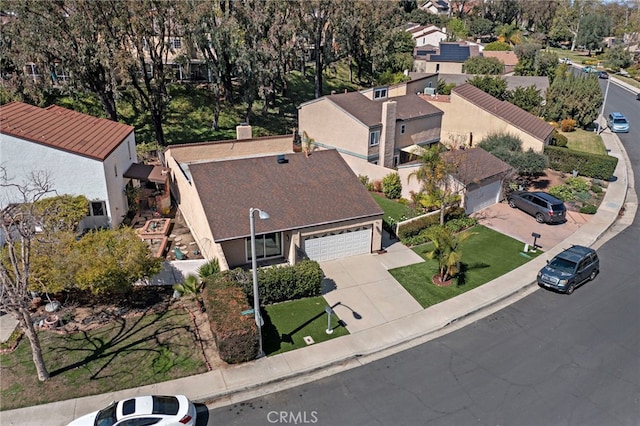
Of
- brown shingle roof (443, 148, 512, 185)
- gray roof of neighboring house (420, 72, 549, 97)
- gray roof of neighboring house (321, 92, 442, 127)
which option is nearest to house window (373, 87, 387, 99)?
gray roof of neighboring house (321, 92, 442, 127)

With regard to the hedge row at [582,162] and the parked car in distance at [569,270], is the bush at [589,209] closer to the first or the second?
the hedge row at [582,162]

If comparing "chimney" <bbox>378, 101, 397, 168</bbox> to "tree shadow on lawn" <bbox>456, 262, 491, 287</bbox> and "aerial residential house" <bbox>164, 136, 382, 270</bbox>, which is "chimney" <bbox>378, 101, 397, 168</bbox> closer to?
"aerial residential house" <bbox>164, 136, 382, 270</bbox>

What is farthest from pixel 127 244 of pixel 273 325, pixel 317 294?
pixel 317 294

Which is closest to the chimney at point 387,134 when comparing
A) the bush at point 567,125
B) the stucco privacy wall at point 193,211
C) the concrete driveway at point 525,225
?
the concrete driveway at point 525,225

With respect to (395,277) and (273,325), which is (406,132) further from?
(273,325)

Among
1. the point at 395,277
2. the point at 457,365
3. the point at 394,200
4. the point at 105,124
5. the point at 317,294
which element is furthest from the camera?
the point at 394,200
